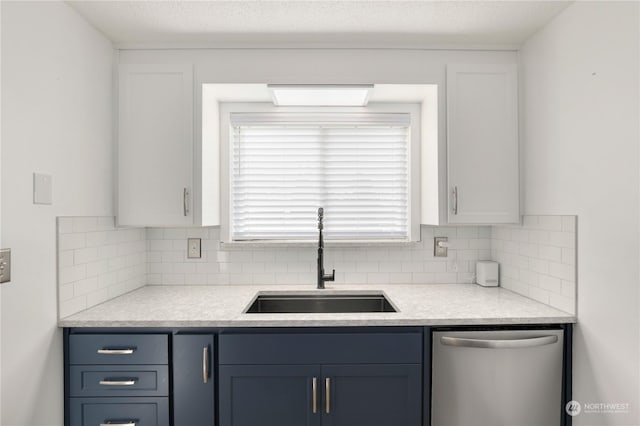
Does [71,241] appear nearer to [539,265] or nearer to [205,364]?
[205,364]

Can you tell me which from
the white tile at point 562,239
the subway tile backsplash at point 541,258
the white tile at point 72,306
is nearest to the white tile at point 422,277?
the subway tile backsplash at point 541,258

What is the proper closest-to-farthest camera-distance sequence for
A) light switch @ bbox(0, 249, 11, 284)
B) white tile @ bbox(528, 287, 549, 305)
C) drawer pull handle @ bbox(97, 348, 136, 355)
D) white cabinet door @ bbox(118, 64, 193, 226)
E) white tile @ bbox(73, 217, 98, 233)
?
light switch @ bbox(0, 249, 11, 284) → drawer pull handle @ bbox(97, 348, 136, 355) → white tile @ bbox(73, 217, 98, 233) → white tile @ bbox(528, 287, 549, 305) → white cabinet door @ bbox(118, 64, 193, 226)

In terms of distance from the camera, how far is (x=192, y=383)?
160 centimetres

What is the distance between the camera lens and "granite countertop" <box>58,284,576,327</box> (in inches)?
62.4

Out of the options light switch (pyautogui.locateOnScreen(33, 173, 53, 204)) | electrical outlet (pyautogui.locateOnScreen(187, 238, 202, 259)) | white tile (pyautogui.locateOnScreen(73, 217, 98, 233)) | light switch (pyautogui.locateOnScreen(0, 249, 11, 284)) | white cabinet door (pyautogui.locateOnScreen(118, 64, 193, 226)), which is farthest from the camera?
electrical outlet (pyautogui.locateOnScreen(187, 238, 202, 259))

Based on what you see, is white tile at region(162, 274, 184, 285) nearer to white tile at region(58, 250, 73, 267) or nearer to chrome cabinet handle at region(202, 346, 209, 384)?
white tile at region(58, 250, 73, 267)

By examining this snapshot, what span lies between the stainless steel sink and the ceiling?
1.40 m

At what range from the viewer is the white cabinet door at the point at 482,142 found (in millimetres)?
1973

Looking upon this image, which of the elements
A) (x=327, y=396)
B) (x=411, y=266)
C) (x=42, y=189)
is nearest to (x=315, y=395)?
(x=327, y=396)

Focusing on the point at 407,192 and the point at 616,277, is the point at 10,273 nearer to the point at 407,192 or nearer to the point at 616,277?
the point at 407,192

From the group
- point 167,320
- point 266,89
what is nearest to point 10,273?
point 167,320

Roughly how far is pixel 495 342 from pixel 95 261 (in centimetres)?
189

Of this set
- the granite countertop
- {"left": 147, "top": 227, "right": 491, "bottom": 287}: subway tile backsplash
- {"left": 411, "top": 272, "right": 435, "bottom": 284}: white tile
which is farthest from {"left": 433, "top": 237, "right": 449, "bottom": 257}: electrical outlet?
the granite countertop

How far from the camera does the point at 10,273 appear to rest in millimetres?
1327
